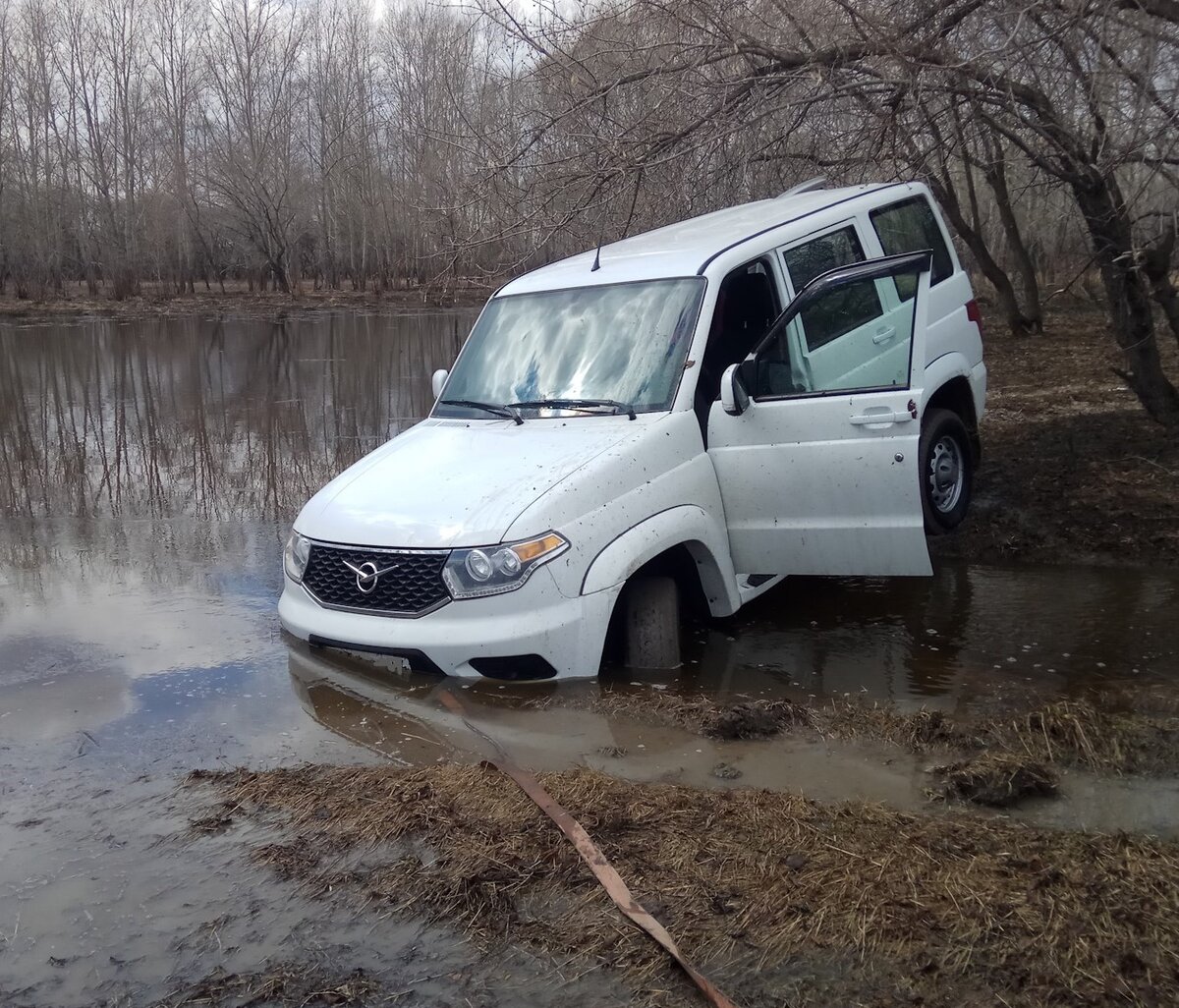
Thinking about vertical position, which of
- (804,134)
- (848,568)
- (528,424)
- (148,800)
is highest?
(804,134)

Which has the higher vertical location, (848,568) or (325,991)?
(848,568)

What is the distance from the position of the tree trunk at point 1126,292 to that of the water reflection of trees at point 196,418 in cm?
669

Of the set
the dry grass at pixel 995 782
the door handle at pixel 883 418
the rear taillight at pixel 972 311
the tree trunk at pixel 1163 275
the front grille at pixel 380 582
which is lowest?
the dry grass at pixel 995 782

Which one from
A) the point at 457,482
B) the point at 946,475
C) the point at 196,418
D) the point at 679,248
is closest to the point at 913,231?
the point at 946,475

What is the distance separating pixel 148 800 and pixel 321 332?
3014 cm

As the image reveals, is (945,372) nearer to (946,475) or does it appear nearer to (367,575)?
(946,475)

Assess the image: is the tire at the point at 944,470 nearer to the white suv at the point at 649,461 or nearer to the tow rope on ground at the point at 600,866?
the white suv at the point at 649,461

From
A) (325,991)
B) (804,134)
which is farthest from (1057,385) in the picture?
(325,991)

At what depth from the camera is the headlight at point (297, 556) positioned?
18.7 ft

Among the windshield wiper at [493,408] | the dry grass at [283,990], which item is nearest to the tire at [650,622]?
the windshield wiper at [493,408]

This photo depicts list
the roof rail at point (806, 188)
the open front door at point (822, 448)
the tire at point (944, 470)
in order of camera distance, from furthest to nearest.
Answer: the roof rail at point (806, 188)
the tire at point (944, 470)
the open front door at point (822, 448)

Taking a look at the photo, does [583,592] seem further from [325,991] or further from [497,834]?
[325,991]

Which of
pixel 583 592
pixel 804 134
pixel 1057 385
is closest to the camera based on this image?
pixel 583 592

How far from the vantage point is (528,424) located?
6.11m
